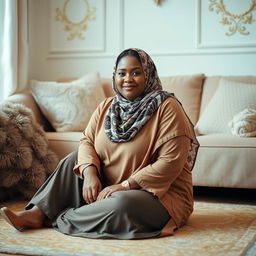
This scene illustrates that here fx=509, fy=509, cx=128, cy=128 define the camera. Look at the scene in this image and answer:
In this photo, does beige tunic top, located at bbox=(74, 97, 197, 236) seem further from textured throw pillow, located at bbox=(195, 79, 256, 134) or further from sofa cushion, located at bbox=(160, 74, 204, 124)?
sofa cushion, located at bbox=(160, 74, 204, 124)

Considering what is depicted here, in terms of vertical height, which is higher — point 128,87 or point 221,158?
point 128,87

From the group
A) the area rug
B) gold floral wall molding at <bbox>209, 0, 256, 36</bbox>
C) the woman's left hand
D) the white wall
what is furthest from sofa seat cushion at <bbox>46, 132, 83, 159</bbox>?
gold floral wall molding at <bbox>209, 0, 256, 36</bbox>

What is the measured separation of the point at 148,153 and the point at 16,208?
3.56 feet

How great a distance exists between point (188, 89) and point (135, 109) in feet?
5.14

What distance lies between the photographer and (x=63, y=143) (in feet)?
11.5

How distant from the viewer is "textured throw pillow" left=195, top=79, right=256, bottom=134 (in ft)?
11.6

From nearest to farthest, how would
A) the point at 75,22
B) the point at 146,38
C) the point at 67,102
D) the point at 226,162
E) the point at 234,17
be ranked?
the point at 226,162
the point at 67,102
the point at 234,17
the point at 146,38
the point at 75,22

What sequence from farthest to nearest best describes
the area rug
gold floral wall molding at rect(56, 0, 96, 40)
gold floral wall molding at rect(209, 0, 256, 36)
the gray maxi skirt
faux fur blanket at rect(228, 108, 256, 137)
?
gold floral wall molding at rect(56, 0, 96, 40) < gold floral wall molding at rect(209, 0, 256, 36) < faux fur blanket at rect(228, 108, 256, 137) < the gray maxi skirt < the area rug

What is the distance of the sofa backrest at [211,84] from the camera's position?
3.83 metres

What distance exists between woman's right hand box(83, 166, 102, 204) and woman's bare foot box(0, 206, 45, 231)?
0.25m

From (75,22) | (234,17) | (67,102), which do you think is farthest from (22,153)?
(234,17)

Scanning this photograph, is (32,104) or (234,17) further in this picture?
(234,17)

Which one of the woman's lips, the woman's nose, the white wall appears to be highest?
the white wall

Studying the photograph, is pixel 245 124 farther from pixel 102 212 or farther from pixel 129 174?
pixel 102 212
